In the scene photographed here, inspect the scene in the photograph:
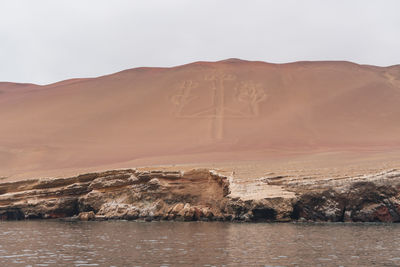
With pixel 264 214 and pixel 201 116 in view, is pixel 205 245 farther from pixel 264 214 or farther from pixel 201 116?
pixel 201 116

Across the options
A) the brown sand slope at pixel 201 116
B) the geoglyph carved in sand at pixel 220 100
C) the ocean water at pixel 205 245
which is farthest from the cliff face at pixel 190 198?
the geoglyph carved in sand at pixel 220 100

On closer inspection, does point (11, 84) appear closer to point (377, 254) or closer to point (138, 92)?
point (138, 92)

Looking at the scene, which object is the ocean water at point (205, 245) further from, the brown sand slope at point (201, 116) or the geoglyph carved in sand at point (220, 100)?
the geoglyph carved in sand at point (220, 100)

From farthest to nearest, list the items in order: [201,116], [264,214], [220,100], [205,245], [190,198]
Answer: [220,100]
[201,116]
[190,198]
[264,214]
[205,245]

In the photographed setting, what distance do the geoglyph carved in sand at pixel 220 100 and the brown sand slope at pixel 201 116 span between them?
0.13 meters

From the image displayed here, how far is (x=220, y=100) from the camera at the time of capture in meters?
66.5

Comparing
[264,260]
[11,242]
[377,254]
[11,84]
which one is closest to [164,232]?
[11,242]

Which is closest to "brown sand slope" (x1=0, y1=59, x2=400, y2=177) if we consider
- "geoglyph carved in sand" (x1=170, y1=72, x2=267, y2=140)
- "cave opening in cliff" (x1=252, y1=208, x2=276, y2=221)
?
"geoglyph carved in sand" (x1=170, y1=72, x2=267, y2=140)

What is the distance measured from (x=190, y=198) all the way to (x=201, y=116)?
3439 centimetres

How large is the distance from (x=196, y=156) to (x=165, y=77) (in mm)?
34887

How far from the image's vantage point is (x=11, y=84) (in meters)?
107

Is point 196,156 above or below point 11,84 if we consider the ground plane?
below

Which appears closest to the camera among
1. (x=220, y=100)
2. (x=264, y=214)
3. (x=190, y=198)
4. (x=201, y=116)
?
(x=264, y=214)

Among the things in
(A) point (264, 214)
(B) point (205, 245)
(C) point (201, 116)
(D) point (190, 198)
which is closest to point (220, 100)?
(C) point (201, 116)
